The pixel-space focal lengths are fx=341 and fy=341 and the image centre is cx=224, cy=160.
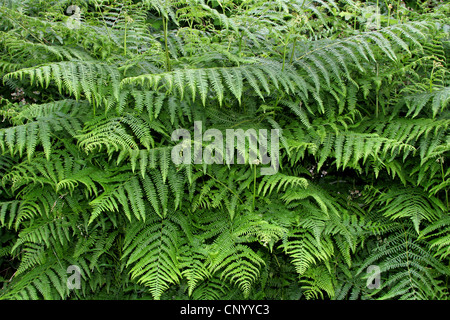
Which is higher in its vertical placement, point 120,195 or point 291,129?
point 291,129

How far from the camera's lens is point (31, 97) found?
2416 mm

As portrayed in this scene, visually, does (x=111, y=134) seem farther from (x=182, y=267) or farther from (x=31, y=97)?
(x=31, y=97)

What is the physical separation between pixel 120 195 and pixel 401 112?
183cm

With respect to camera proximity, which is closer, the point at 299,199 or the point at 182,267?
→ the point at 182,267

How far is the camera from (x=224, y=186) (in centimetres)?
190

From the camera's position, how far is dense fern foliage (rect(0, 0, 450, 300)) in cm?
172

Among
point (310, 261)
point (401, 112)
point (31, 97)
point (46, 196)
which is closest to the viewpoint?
point (310, 261)

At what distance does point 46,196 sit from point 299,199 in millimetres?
1392

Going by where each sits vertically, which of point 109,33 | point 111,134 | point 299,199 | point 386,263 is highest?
point 109,33

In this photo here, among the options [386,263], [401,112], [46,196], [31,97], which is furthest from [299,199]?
[31,97]

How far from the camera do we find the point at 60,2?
7.95 ft

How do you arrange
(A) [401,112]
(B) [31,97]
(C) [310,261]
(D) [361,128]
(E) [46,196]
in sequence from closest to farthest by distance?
(C) [310,261] < (E) [46,196] < (D) [361,128] < (A) [401,112] < (B) [31,97]

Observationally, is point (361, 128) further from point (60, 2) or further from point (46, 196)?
point (60, 2)

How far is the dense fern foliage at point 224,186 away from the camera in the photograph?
1.72 metres
